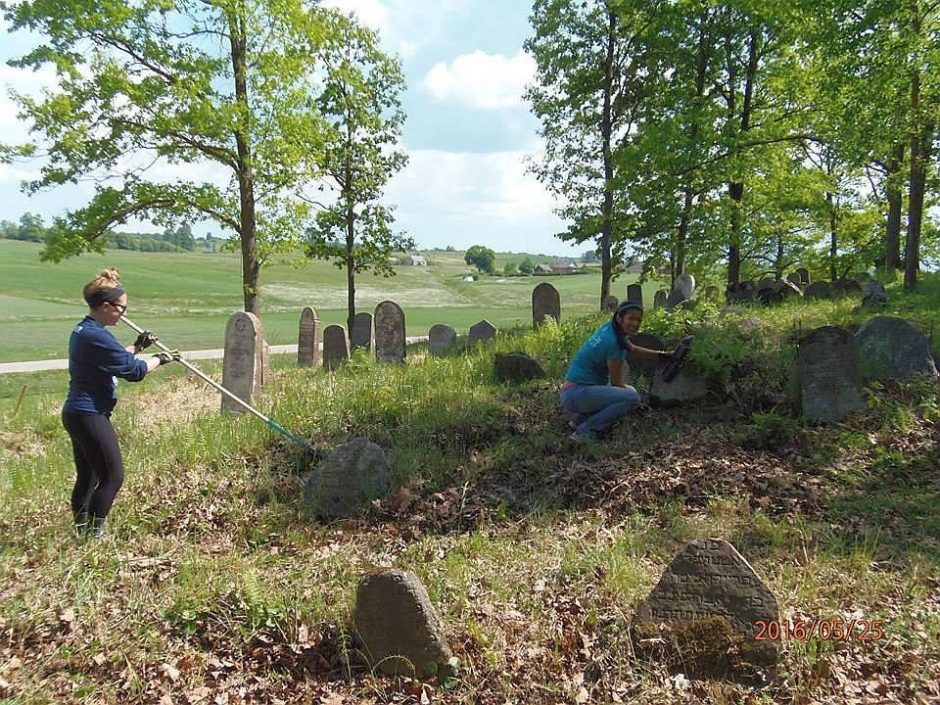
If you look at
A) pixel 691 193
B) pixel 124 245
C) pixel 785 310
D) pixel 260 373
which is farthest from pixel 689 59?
pixel 124 245

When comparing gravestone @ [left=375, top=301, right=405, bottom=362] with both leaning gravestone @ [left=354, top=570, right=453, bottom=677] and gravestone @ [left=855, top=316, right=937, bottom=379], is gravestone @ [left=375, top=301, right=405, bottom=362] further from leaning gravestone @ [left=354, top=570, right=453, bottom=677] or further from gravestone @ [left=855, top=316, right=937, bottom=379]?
leaning gravestone @ [left=354, top=570, right=453, bottom=677]

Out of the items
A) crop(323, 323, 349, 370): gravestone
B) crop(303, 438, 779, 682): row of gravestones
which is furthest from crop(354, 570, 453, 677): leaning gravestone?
crop(323, 323, 349, 370): gravestone

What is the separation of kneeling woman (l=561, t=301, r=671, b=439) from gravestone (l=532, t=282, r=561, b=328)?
7.01m

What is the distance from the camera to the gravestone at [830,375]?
660 centimetres

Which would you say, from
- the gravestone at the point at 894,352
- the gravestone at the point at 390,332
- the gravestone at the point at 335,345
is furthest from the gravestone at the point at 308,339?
the gravestone at the point at 894,352

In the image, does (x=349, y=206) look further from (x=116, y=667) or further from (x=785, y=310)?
(x=116, y=667)

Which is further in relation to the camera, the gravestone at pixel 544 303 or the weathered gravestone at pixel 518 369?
the gravestone at pixel 544 303

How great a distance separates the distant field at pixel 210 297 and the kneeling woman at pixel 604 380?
36.4ft

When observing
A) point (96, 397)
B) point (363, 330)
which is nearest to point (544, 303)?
point (363, 330)

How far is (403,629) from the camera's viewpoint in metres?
3.66

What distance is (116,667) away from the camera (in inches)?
143

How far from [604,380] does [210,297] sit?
129 feet
